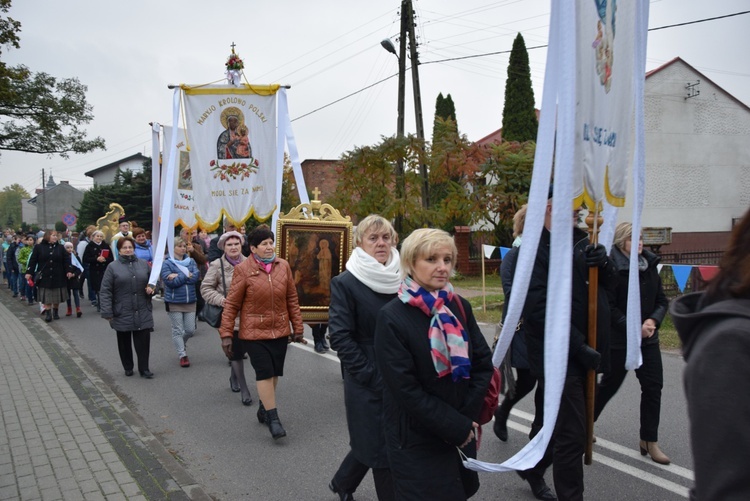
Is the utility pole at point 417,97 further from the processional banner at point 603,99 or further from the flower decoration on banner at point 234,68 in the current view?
the processional banner at point 603,99

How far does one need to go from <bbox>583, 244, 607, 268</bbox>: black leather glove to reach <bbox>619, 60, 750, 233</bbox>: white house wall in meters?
25.6

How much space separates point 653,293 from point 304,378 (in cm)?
445

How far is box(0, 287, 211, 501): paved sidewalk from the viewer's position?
4.33 m

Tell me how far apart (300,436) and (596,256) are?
11.4ft

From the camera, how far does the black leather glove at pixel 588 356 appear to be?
330 cm

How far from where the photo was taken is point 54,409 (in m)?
6.35

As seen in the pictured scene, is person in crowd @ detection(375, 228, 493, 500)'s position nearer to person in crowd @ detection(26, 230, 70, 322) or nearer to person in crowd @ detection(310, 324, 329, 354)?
person in crowd @ detection(310, 324, 329, 354)

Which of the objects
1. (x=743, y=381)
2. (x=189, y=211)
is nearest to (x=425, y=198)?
(x=189, y=211)

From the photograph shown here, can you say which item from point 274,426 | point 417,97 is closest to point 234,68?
point 274,426

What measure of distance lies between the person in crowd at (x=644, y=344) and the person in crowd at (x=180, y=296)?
18.8 feet

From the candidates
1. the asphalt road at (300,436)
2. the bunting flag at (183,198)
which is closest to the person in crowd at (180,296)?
the asphalt road at (300,436)

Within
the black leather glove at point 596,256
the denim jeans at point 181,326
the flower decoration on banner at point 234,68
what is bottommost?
the denim jeans at point 181,326

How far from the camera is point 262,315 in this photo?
539cm

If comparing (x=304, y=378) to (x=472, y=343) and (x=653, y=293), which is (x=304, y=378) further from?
(x=472, y=343)
